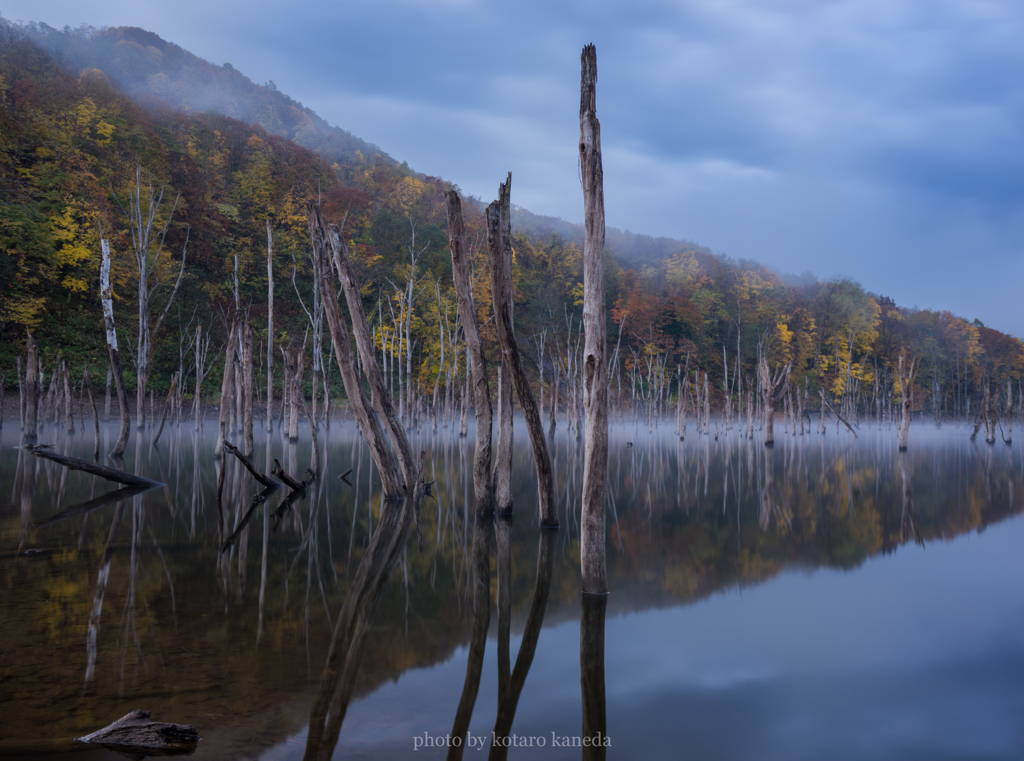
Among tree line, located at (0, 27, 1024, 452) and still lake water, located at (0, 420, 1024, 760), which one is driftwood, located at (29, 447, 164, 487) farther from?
tree line, located at (0, 27, 1024, 452)

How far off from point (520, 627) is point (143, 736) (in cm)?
332

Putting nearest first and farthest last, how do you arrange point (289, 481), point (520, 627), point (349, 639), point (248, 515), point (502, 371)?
1. point (349, 639)
2. point (520, 627)
3. point (502, 371)
4. point (248, 515)
5. point (289, 481)

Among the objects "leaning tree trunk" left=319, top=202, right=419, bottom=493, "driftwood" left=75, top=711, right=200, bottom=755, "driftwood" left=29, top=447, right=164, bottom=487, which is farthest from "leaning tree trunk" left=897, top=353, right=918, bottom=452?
"driftwood" left=75, top=711, right=200, bottom=755

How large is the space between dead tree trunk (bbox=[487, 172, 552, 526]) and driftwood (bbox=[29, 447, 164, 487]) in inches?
298

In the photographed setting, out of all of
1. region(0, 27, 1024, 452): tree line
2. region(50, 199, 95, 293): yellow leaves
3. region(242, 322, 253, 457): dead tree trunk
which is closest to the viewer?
region(242, 322, 253, 457): dead tree trunk

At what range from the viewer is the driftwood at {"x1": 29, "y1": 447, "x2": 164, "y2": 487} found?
34.0 ft

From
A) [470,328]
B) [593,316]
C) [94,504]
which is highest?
[470,328]

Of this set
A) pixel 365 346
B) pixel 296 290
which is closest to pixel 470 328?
pixel 365 346

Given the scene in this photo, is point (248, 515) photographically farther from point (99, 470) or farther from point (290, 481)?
point (99, 470)

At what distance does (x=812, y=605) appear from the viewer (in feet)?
23.5

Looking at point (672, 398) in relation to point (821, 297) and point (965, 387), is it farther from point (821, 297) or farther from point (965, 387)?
point (965, 387)

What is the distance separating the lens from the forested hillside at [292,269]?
34719 millimetres

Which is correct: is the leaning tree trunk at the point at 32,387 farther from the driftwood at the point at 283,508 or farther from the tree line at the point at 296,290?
the driftwood at the point at 283,508

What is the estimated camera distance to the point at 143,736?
329cm
